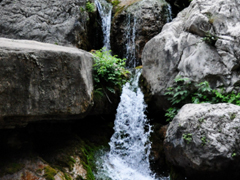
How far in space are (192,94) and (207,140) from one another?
1810 mm

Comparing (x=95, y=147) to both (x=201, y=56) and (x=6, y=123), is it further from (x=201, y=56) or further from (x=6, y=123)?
(x=201, y=56)

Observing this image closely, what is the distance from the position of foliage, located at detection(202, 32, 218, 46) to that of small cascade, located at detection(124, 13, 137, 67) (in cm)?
485

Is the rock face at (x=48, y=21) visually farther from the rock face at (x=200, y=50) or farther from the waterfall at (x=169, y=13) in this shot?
the rock face at (x=200, y=50)

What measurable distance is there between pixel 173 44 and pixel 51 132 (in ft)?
12.8

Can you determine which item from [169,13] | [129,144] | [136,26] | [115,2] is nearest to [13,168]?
[129,144]

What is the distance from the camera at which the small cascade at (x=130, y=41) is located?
34.7 feet

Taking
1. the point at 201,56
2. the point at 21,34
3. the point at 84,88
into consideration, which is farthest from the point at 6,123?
the point at 21,34

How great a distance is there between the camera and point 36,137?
496cm

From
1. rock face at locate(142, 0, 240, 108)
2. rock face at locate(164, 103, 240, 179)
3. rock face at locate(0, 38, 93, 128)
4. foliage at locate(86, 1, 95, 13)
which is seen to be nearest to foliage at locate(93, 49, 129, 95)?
rock face at locate(142, 0, 240, 108)

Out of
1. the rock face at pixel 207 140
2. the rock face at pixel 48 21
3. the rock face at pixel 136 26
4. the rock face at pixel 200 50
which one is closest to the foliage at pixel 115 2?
the rock face at pixel 136 26

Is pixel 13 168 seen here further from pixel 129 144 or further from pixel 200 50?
pixel 200 50

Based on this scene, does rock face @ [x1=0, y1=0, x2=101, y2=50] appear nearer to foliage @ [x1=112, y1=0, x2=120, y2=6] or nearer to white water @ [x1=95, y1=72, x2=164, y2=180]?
foliage @ [x1=112, y1=0, x2=120, y2=6]

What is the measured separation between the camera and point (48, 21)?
10.0 m

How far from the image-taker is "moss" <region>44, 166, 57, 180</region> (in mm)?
4199
